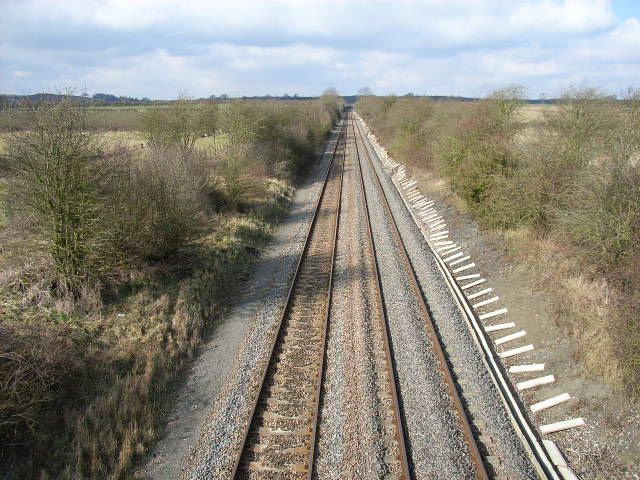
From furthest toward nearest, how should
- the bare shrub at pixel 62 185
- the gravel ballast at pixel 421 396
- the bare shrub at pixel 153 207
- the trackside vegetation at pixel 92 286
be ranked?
the bare shrub at pixel 153 207 → the bare shrub at pixel 62 185 → the trackside vegetation at pixel 92 286 → the gravel ballast at pixel 421 396

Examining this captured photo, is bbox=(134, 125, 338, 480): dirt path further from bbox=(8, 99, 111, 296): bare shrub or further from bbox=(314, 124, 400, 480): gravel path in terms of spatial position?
bbox=(8, 99, 111, 296): bare shrub

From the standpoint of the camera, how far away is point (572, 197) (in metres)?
11.8

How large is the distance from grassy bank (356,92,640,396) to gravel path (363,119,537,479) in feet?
7.17

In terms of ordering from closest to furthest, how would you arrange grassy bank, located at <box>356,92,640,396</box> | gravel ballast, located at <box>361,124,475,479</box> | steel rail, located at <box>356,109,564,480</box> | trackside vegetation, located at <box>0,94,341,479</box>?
gravel ballast, located at <box>361,124,475,479</box> → steel rail, located at <box>356,109,564,480</box> → trackside vegetation, located at <box>0,94,341,479</box> → grassy bank, located at <box>356,92,640,396</box>

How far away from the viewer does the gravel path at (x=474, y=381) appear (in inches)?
268

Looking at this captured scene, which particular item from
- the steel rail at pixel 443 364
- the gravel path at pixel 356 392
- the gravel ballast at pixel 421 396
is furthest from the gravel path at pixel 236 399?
the steel rail at pixel 443 364

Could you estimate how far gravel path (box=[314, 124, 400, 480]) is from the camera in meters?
6.61

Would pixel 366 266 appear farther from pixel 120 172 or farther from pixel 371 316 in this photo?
pixel 120 172

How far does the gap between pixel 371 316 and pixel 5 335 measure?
7.70 m

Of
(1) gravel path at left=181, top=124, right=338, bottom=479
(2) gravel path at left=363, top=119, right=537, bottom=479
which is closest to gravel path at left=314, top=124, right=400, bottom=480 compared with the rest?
(2) gravel path at left=363, top=119, right=537, bottom=479

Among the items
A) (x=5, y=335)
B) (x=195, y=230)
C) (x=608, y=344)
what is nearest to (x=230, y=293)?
(x=195, y=230)

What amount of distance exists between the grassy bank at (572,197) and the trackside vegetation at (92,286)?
882 cm

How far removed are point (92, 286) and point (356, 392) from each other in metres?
7.58

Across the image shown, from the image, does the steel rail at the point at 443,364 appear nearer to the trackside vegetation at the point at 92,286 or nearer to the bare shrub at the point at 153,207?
the trackside vegetation at the point at 92,286
